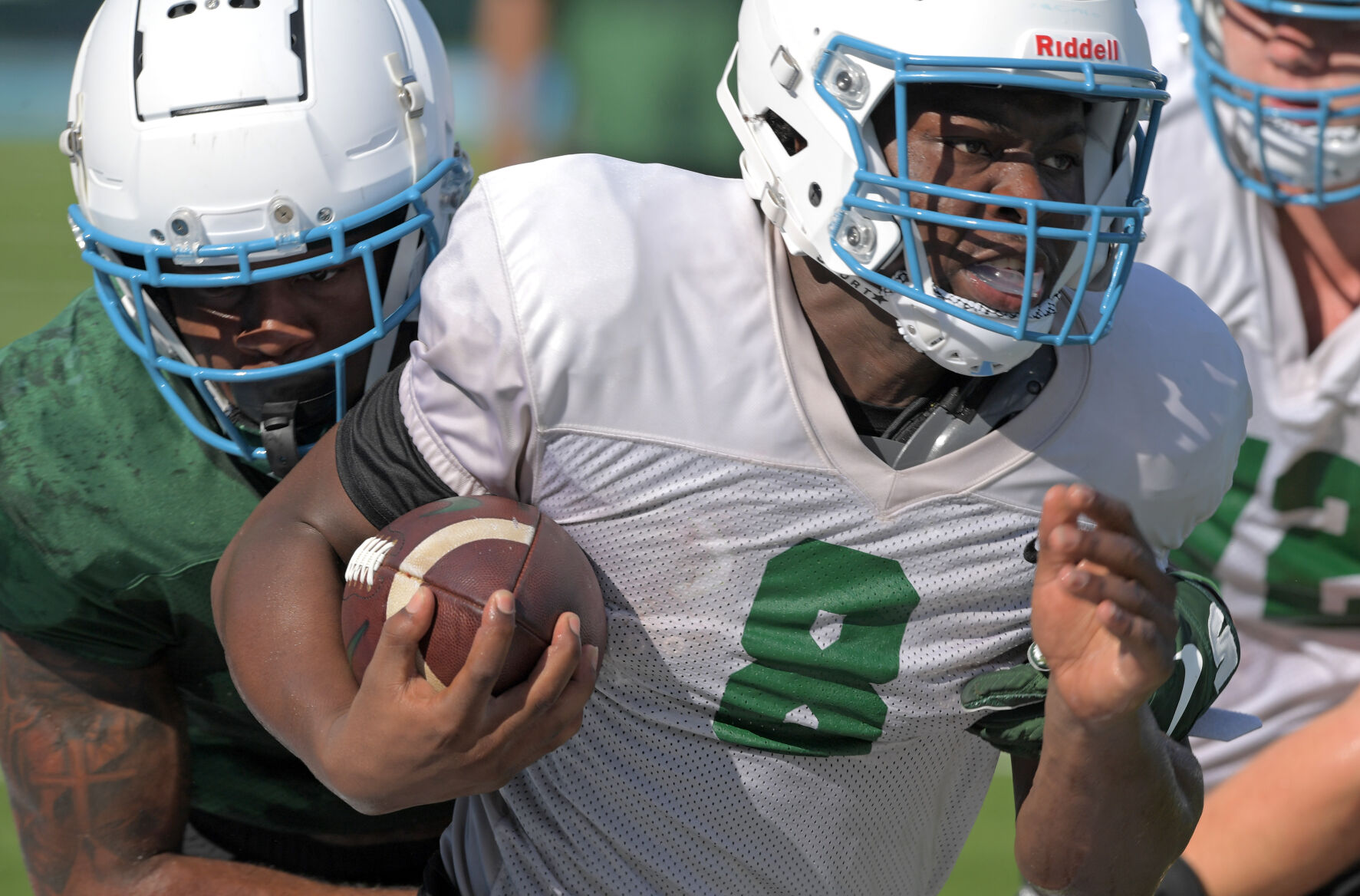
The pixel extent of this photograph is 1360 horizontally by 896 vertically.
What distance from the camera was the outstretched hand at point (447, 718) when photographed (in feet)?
5.39

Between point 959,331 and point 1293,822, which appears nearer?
point 959,331

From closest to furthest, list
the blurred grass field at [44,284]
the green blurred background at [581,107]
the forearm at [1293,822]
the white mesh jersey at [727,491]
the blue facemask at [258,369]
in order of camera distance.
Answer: the white mesh jersey at [727,491] < the blue facemask at [258,369] < the forearm at [1293,822] < the blurred grass field at [44,284] < the green blurred background at [581,107]

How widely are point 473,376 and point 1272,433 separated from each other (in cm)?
199

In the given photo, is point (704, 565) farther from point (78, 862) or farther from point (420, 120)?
point (78, 862)

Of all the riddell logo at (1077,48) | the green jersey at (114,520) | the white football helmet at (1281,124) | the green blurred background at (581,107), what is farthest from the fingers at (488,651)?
the green blurred background at (581,107)

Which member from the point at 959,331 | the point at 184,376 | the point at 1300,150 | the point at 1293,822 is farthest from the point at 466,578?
the point at 1300,150

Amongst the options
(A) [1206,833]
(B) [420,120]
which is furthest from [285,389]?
(A) [1206,833]

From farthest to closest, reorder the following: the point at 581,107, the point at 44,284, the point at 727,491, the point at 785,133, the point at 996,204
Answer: the point at 581,107
the point at 44,284
the point at 785,133
the point at 727,491
the point at 996,204

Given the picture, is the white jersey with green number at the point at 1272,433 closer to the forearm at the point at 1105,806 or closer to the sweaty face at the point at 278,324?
the forearm at the point at 1105,806

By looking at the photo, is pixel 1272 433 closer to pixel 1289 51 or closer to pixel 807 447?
pixel 1289 51

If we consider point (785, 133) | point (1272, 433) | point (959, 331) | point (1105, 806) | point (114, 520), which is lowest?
point (1272, 433)

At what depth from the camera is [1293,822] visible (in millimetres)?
2955

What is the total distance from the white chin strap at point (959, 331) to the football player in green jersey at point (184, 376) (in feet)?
3.02

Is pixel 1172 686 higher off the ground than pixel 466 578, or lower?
lower
